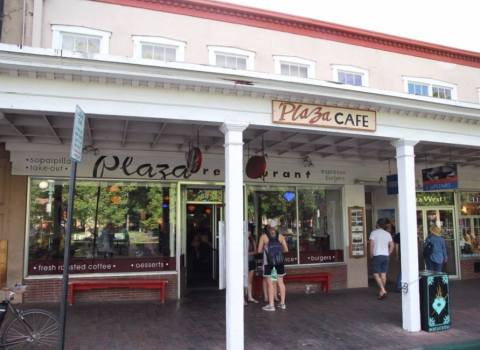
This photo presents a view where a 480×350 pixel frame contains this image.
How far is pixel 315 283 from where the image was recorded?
11008 millimetres

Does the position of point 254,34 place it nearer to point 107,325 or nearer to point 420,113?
point 420,113

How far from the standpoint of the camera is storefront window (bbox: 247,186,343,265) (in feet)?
37.1

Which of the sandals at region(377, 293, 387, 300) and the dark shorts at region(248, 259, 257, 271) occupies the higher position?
the dark shorts at region(248, 259, 257, 271)

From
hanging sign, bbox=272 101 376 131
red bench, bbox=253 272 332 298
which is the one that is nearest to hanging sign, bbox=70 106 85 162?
hanging sign, bbox=272 101 376 131

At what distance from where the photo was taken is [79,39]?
9.81m

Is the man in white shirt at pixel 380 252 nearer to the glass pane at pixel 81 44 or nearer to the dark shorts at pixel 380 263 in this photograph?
the dark shorts at pixel 380 263

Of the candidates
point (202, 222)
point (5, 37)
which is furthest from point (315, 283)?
point (5, 37)

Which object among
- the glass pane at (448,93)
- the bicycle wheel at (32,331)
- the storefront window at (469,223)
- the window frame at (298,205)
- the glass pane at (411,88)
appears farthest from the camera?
the storefront window at (469,223)

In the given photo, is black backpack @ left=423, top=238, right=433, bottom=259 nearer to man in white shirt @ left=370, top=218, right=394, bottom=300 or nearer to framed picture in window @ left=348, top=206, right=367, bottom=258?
man in white shirt @ left=370, top=218, right=394, bottom=300

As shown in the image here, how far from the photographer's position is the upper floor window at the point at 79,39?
31.6 feet

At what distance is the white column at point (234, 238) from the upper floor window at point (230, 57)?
473 cm

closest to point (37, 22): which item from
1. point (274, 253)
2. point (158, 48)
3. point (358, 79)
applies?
point (158, 48)

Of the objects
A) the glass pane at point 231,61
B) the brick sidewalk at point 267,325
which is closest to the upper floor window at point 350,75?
the glass pane at point 231,61

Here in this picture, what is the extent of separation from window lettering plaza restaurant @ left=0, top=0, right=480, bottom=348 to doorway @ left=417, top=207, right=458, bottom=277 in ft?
0.13
